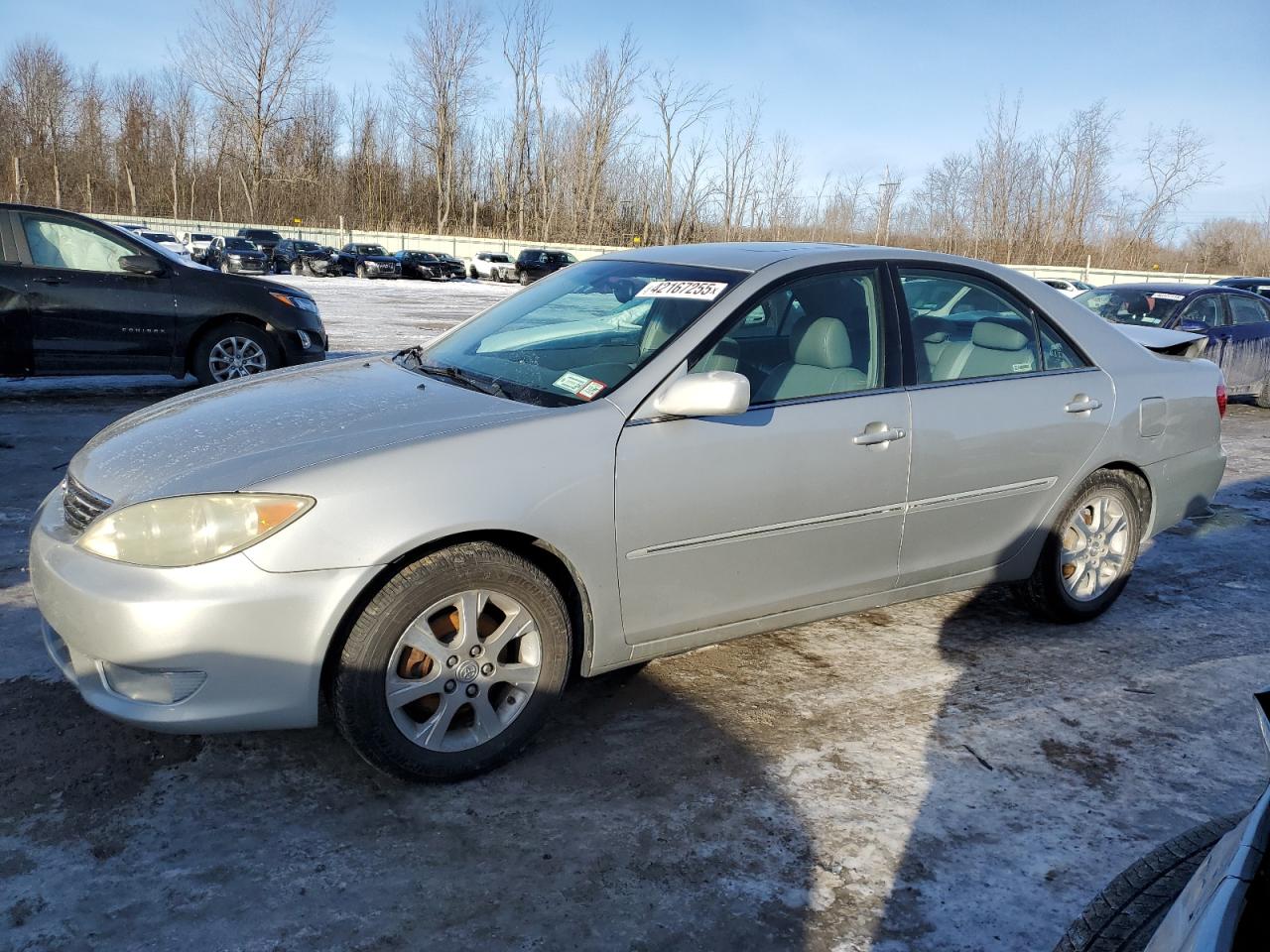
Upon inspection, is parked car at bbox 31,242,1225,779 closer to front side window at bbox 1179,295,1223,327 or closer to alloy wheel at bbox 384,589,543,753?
alloy wheel at bbox 384,589,543,753

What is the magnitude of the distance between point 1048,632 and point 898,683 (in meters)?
1.01

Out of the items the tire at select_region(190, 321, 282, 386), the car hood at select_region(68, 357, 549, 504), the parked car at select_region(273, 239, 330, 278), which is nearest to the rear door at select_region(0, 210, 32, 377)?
the tire at select_region(190, 321, 282, 386)

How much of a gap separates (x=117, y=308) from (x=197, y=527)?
6448mm

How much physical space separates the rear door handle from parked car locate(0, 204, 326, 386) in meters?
6.59

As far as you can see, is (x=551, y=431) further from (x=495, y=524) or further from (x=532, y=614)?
(x=532, y=614)

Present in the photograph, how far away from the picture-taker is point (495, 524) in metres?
2.74

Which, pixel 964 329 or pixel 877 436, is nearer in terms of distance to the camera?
pixel 877 436

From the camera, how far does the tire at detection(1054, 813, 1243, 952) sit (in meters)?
1.89

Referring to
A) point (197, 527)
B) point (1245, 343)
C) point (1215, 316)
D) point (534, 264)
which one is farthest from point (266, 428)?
point (534, 264)

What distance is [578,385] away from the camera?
10.5 feet

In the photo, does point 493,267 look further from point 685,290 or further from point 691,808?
point 691,808

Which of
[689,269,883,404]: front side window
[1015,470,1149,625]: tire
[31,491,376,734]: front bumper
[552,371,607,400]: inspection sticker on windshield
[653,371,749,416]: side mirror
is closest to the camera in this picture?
[31,491,376,734]: front bumper

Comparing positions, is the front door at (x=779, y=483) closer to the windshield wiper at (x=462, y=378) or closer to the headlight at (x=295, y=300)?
the windshield wiper at (x=462, y=378)

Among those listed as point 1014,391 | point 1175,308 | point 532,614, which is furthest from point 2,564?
point 1175,308
